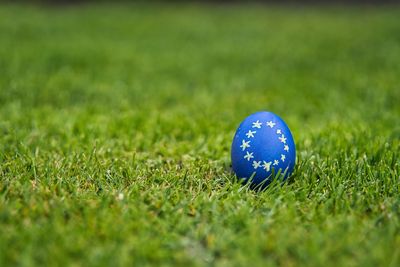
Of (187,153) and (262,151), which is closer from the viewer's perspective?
(262,151)

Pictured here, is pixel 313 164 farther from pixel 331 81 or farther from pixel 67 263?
pixel 331 81

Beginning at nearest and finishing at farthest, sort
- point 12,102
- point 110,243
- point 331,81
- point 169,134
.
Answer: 1. point 110,243
2. point 169,134
3. point 12,102
4. point 331,81

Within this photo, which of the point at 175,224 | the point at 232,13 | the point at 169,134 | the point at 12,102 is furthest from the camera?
the point at 232,13

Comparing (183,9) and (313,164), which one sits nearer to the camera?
(313,164)

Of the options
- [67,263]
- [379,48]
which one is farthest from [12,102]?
[379,48]

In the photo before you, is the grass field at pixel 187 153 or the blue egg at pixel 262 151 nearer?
the grass field at pixel 187 153
